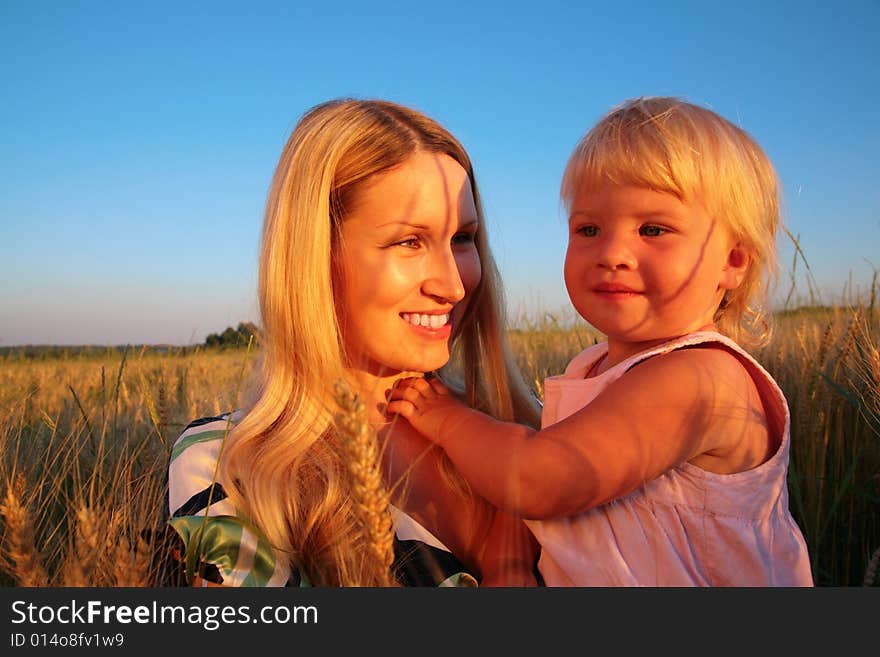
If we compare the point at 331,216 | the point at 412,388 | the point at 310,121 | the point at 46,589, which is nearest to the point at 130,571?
the point at 46,589

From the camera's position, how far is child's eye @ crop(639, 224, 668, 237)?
1775mm

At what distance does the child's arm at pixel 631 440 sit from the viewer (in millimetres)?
1574

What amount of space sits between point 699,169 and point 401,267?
2.66 ft

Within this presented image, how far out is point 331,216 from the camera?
83.0 inches

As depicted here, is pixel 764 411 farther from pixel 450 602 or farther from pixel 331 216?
pixel 331 216

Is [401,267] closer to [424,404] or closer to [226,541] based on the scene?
[424,404]

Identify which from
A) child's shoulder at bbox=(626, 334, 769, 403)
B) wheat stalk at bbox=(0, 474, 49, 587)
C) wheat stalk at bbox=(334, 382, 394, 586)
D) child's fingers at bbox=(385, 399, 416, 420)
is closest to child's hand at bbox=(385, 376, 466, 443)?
child's fingers at bbox=(385, 399, 416, 420)

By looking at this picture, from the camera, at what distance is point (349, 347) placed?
7.08ft

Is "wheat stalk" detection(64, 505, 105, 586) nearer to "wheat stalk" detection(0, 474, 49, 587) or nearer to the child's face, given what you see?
"wheat stalk" detection(0, 474, 49, 587)

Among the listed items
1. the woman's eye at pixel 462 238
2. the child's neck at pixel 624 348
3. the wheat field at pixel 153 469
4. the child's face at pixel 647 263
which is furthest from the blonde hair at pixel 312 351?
the child's face at pixel 647 263

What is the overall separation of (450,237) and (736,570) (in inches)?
44.6

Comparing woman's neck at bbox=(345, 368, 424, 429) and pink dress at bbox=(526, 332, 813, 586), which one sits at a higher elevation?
woman's neck at bbox=(345, 368, 424, 429)

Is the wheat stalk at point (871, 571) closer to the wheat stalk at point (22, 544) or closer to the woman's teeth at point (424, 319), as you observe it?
the woman's teeth at point (424, 319)

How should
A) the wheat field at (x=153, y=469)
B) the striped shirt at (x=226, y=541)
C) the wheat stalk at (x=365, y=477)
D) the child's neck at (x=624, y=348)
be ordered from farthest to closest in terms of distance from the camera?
the child's neck at (x=624, y=348) → the striped shirt at (x=226, y=541) → the wheat field at (x=153, y=469) → the wheat stalk at (x=365, y=477)
